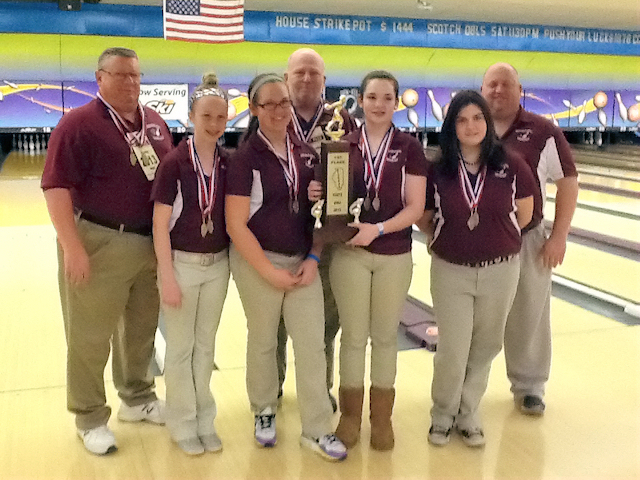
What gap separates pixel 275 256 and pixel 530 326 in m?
1.05

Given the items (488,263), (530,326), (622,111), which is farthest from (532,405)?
(622,111)

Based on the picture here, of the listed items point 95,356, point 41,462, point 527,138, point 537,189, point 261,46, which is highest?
point 261,46

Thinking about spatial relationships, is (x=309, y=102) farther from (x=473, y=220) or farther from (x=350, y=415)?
(x=350, y=415)

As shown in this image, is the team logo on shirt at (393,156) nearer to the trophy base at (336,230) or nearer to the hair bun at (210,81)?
the trophy base at (336,230)

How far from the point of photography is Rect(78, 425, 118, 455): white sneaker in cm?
217

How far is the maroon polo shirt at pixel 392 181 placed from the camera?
210 cm

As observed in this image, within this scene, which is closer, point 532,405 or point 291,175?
point 291,175

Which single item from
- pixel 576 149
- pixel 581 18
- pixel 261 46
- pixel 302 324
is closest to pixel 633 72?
pixel 576 149

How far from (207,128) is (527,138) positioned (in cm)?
114

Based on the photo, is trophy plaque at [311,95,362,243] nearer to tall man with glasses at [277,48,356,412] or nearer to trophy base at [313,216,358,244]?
trophy base at [313,216,358,244]

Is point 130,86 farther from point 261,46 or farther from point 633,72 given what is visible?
point 633,72

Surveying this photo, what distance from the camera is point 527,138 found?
2.39 metres

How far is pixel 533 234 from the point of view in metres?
2.45

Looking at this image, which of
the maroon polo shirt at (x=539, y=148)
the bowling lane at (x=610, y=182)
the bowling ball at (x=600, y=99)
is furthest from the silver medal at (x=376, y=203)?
the bowling ball at (x=600, y=99)
